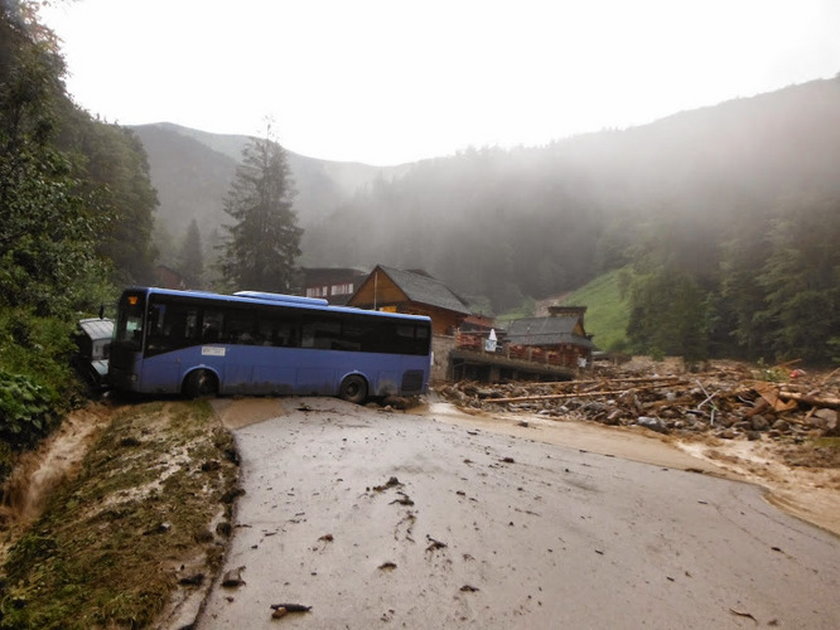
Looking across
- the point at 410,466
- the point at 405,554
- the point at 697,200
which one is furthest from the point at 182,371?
the point at 697,200

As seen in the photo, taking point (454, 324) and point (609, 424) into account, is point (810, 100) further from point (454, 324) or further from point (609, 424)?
point (609, 424)

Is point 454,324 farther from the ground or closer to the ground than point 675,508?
farther from the ground

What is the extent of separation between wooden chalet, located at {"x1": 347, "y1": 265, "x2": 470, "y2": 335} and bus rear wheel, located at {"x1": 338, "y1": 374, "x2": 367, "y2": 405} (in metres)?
20.3

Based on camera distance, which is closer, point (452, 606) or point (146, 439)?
point (452, 606)

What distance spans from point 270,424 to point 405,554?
20.5 feet

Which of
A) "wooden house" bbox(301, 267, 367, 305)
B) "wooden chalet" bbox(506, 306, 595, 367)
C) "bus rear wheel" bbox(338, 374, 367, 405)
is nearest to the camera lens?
"bus rear wheel" bbox(338, 374, 367, 405)

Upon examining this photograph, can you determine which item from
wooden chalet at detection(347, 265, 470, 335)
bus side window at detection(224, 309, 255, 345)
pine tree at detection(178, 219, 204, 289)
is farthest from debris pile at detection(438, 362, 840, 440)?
pine tree at detection(178, 219, 204, 289)

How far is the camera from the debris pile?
45.8 ft

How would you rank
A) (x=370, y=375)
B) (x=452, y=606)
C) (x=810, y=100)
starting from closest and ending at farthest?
(x=452, y=606), (x=370, y=375), (x=810, y=100)

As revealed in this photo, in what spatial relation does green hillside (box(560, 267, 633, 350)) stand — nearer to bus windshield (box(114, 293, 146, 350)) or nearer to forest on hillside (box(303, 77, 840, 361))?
forest on hillside (box(303, 77, 840, 361))

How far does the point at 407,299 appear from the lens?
3497 centimetres

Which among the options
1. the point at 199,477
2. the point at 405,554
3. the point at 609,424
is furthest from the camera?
the point at 609,424

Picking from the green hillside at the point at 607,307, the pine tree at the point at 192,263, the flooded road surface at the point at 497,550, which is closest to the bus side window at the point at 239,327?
the flooded road surface at the point at 497,550

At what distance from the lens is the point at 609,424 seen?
638 inches
